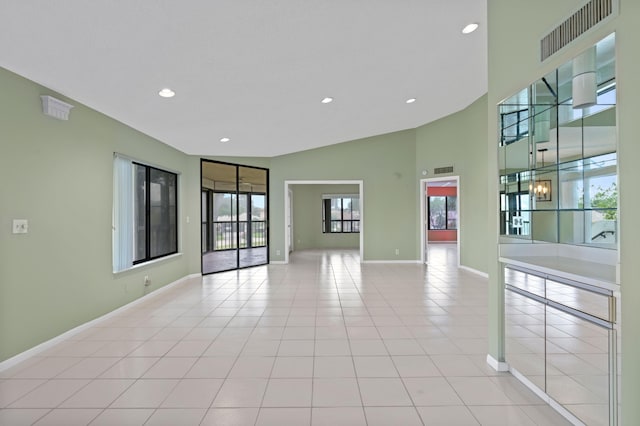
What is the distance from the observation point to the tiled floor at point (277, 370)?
87.2 inches

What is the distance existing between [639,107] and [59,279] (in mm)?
4795

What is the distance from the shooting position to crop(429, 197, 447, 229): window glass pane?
16.1 meters

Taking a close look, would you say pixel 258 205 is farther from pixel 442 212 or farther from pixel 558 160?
pixel 558 160

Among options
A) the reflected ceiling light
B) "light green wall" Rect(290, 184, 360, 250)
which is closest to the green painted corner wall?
the reflected ceiling light

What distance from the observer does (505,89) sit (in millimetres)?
2701

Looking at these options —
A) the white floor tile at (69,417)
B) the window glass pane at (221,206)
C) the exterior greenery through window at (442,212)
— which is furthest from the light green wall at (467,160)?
the exterior greenery through window at (442,212)

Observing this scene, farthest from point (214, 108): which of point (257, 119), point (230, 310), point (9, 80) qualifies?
point (230, 310)

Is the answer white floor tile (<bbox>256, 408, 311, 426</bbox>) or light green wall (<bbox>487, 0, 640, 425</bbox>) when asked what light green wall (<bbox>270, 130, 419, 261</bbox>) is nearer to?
light green wall (<bbox>487, 0, 640, 425</bbox>)

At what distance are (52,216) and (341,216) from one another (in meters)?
10.0

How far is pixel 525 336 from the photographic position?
2.48 metres

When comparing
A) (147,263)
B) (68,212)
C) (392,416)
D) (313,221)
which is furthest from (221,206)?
(392,416)

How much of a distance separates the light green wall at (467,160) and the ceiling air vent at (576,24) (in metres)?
4.84

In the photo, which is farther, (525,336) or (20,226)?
(20,226)

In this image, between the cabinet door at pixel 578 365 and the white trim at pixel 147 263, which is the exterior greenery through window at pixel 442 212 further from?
the cabinet door at pixel 578 365
